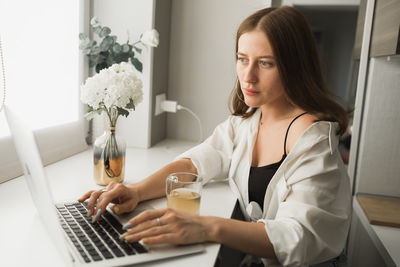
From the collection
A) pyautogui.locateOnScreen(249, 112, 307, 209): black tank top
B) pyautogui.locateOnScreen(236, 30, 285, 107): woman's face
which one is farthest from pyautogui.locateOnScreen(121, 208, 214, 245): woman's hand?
pyautogui.locateOnScreen(236, 30, 285, 107): woman's face

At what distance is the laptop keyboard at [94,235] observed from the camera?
69cm

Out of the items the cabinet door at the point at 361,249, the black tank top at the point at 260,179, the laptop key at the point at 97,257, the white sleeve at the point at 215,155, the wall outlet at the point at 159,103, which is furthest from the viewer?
the wall outlet at the point at 159,103

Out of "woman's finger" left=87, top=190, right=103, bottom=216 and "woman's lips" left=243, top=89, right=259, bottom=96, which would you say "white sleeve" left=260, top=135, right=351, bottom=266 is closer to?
"woman's lips" left=243, top=89, right=259, bottom=96

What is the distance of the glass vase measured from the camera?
1.14 meters

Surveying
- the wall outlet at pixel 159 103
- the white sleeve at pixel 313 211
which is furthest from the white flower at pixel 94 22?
the white sleeve at pixel 313 211

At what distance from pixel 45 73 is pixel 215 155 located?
2.37 ft

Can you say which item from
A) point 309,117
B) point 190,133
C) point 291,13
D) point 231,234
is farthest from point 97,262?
point 190,133

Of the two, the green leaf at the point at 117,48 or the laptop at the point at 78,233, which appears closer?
the laptop at the point at 78,233

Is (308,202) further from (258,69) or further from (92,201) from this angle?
(92,201)

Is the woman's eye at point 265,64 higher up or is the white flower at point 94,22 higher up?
the white flower at point 94,22

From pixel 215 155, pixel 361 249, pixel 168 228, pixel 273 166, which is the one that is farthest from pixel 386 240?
pixel 168 228

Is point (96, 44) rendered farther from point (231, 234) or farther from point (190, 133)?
point (231, 234)

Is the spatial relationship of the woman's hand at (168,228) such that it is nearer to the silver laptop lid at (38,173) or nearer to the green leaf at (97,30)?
the silver laptop lid at (38,173)

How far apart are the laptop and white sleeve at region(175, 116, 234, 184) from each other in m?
0.42
